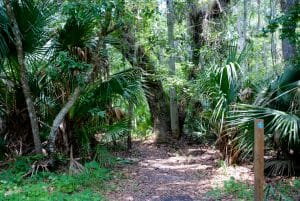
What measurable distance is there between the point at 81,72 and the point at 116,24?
3.73ft

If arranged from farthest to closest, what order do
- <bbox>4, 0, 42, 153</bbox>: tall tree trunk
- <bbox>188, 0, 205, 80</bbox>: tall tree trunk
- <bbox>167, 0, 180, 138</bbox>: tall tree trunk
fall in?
<bbox>188, 0, 205, 80</bbox>: tall tree trunk → <bbox>167, 0, 180, 138</bbox>: tall tree trunk → <bbox>4, 0, 42, 153</bbox>: tall tree trunk

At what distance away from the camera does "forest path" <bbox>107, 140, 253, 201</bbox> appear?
527 cm

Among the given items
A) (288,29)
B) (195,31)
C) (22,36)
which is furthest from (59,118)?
(195,31)

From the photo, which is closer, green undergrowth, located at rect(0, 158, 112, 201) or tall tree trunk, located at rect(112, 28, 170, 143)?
green undergrowth, located at rect(0, 158, 112, 201)

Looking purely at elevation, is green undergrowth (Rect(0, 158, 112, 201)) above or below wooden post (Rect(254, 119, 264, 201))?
below

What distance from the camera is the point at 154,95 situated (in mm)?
Result: 9781

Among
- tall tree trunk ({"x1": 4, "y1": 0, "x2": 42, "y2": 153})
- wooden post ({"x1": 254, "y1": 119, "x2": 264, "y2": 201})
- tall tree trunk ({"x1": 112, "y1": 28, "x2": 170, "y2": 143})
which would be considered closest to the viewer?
wooden post ({"x1": 254, "y1": 119, "x2": 264, "y2": 201})

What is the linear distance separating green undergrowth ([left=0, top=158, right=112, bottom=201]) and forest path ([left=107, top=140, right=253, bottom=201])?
307 millimetres

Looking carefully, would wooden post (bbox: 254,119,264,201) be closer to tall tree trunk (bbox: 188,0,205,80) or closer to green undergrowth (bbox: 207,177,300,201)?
green undergrowth (bbox: 207,177,300,201)

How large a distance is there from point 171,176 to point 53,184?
7.04ft

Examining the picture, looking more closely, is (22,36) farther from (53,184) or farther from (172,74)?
(172,74)

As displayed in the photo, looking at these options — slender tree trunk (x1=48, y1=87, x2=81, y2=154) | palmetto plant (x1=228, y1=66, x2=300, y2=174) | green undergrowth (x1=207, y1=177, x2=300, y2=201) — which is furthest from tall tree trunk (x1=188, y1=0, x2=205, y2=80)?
green undergrowth (x1=207, y1=177, x2=300, y2=201)

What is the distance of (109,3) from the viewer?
18.2ft

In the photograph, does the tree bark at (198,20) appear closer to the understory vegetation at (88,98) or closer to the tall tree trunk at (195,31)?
A: the tall tree trunk at (195,31)
